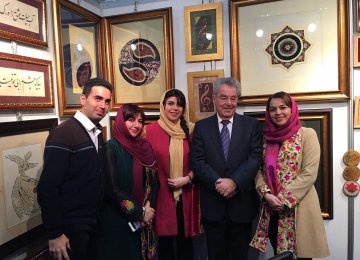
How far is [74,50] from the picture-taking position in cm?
185

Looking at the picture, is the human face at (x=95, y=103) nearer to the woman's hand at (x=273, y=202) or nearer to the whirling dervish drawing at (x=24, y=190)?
the whirling dervish drawing at (x=24, y=190)

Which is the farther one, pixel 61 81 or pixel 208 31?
pixel 208 31

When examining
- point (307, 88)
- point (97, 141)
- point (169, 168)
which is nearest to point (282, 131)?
point (307, 88)

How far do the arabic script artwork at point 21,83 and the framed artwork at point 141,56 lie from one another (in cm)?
73

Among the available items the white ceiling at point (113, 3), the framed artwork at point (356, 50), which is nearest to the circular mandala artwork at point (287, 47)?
the framed artwork at point (356, 50)

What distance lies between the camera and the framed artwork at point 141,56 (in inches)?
82.0

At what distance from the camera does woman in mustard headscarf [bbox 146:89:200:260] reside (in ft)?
5.49

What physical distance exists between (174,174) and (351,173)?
110 cm

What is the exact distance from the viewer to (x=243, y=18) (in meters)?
1.92

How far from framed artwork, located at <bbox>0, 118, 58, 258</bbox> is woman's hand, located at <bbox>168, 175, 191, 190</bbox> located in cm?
71

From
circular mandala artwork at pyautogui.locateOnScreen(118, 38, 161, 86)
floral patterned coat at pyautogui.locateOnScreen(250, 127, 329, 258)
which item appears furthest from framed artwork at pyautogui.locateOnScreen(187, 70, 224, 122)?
floral patterned coat at pyautogui.locateOnScreen(250, 127, 329, 258)

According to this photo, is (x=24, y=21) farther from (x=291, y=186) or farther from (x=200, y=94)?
(x=291, y=186)

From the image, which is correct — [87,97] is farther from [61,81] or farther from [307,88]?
[307,88]

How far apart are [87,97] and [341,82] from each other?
4.88ft
